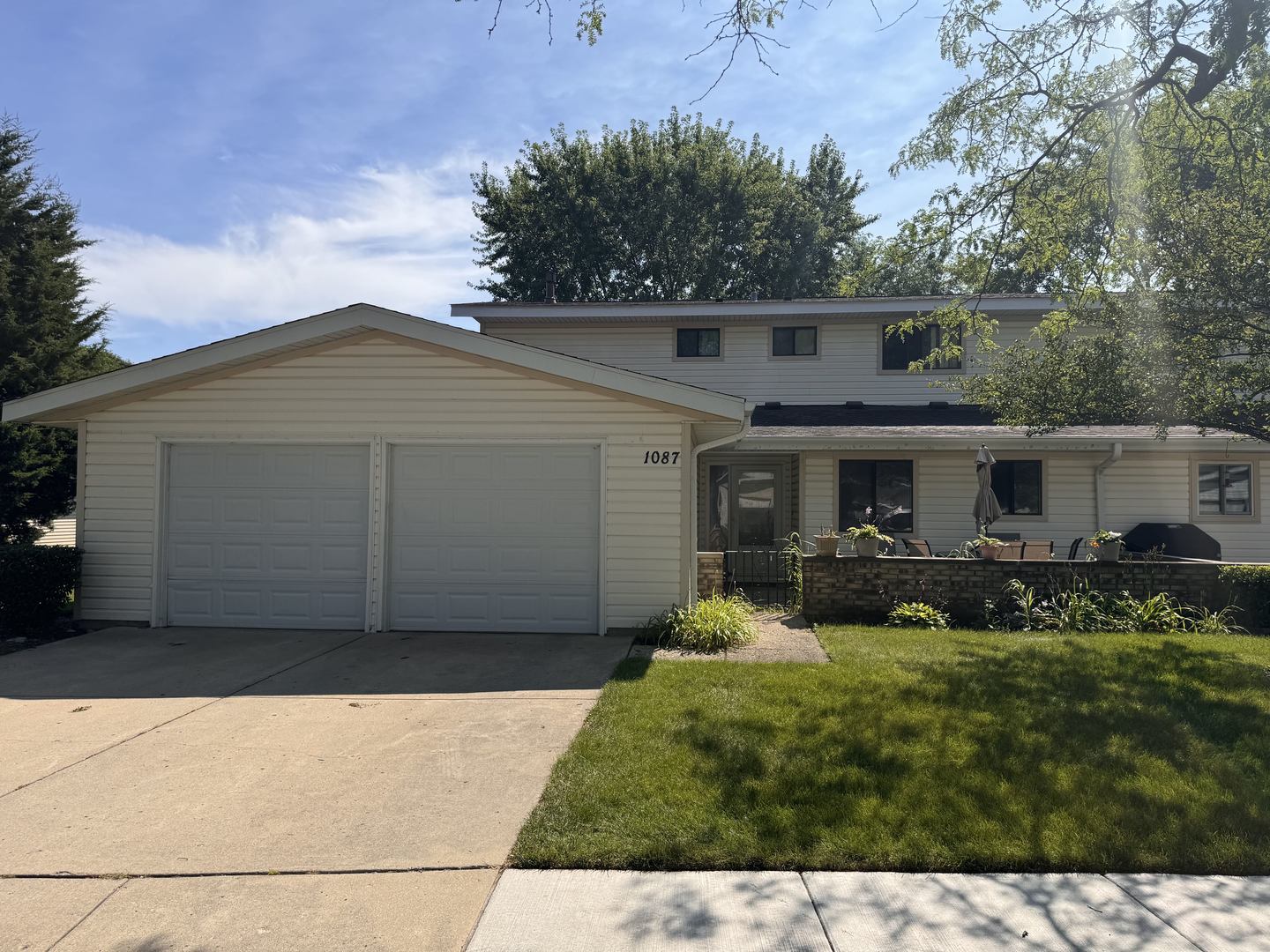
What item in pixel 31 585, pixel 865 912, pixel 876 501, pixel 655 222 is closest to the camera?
pixel 865 912

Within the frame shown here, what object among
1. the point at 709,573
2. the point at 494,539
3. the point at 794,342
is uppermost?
the point at 794,342

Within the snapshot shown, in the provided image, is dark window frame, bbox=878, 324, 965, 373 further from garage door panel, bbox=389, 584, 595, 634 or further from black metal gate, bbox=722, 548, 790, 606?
garage door panel, bbox=389, 584, 595, 634

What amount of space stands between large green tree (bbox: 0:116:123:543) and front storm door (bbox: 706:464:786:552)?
41.7ft

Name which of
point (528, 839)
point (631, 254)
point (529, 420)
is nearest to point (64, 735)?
point (528, 839)

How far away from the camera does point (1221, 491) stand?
13852 millimetres

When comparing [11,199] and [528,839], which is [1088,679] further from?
[11,199]

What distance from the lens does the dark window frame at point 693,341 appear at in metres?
16.4

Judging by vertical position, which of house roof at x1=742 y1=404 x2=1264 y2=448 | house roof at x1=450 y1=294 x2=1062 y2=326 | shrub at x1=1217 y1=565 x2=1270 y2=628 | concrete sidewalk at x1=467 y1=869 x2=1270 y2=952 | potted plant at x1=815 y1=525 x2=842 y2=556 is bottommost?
concrete sidewalk at x1=467 y1=869 x2=1270 y2=952

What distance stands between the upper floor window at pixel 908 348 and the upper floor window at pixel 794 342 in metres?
1.45

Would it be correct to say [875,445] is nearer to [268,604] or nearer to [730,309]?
[730,309]

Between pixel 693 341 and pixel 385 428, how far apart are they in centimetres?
860

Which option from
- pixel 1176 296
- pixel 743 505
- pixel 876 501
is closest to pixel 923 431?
pixel 876 501

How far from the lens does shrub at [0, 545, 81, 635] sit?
910 centimetres

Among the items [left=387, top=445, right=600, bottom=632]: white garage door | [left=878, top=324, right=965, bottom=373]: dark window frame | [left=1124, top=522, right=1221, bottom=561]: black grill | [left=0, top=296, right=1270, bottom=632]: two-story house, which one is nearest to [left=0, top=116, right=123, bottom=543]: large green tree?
[left=0, top=296, right=1270, bottom=632]: two-story house
